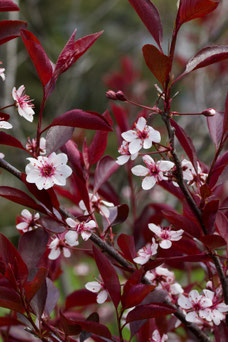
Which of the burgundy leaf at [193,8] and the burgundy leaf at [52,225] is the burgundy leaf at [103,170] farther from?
the burgundy leaf at [193,8]

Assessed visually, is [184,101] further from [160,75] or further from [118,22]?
[160,75]

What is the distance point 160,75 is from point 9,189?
304 mm

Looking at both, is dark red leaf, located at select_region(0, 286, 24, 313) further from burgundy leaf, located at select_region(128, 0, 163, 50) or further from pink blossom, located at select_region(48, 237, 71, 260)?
burgundy leaf, located at select_region(128, 0, 163, 50)

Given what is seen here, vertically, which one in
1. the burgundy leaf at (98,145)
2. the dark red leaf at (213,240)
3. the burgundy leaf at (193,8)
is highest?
the burgundy leaf at (193,8)

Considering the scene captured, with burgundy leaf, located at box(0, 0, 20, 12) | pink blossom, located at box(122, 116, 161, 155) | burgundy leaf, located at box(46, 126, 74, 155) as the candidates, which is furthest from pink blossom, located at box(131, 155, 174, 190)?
burgundy leaf, located at box(0, 0, 20, 12)

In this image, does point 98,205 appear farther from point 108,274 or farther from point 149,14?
point 149,14

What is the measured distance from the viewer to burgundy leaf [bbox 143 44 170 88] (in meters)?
0.58

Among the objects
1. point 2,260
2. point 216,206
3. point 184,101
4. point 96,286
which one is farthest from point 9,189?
point 184,101

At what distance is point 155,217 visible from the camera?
935 millimetres

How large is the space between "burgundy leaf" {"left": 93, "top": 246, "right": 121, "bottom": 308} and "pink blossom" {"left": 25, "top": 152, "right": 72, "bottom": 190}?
0.43ft

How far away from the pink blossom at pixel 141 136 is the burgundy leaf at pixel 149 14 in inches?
5.4

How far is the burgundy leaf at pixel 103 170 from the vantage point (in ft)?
2.69

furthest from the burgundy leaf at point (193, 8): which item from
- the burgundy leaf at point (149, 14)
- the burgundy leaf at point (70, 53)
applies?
the burgundy leaf at point (70, 53)

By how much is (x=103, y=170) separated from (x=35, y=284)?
0.31m
